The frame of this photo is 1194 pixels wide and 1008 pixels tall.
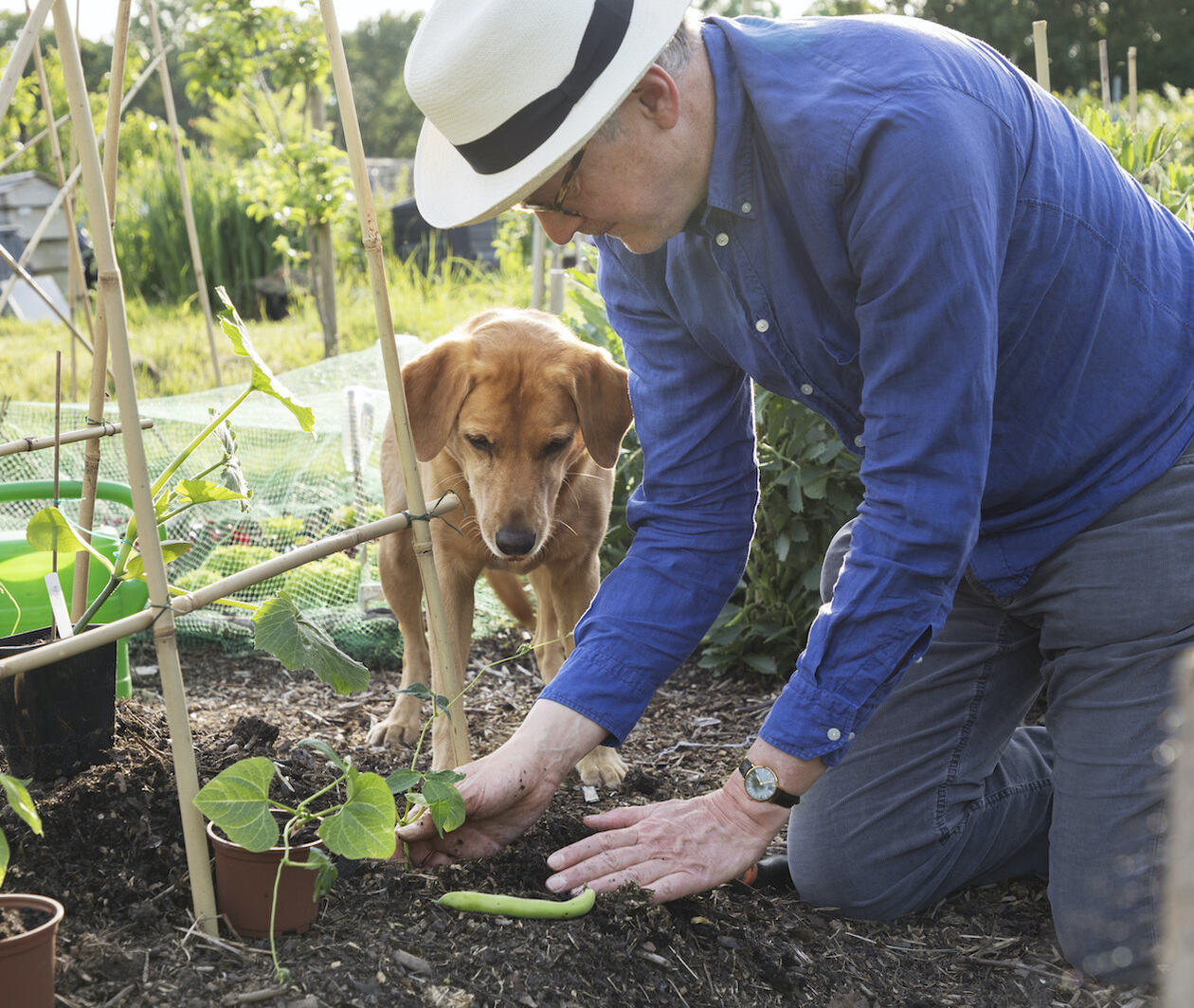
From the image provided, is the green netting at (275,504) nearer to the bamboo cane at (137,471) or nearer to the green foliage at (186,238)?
the bamboo cane at (137,471)

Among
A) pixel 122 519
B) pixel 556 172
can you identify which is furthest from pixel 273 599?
pixel 122 519

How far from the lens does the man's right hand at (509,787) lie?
2.15m

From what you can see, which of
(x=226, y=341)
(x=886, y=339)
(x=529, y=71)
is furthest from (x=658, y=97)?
(x=226, y=341)

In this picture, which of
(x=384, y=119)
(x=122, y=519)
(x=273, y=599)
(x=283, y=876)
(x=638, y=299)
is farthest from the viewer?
(x=384, y=119)

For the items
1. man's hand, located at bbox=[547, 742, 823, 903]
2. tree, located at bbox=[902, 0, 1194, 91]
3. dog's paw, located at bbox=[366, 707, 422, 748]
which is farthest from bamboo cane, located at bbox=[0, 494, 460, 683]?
tree, located at bbox=[902, 0, 1194, 91]

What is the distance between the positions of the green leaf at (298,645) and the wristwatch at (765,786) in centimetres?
70

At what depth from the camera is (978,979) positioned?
88.3 inches

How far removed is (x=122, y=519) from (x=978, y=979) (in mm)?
3933

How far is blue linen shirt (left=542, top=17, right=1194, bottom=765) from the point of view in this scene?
6.16 ft

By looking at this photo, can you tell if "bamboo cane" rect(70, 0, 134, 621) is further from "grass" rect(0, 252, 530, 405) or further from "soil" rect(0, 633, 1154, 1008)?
"grass" rect(0, 252, 530, 405)

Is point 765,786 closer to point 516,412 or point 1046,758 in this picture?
point 1046,758

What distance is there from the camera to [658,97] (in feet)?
6.21

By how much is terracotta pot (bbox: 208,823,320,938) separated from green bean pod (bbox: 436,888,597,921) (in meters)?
0.24

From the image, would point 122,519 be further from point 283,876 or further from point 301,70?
point 301,70
